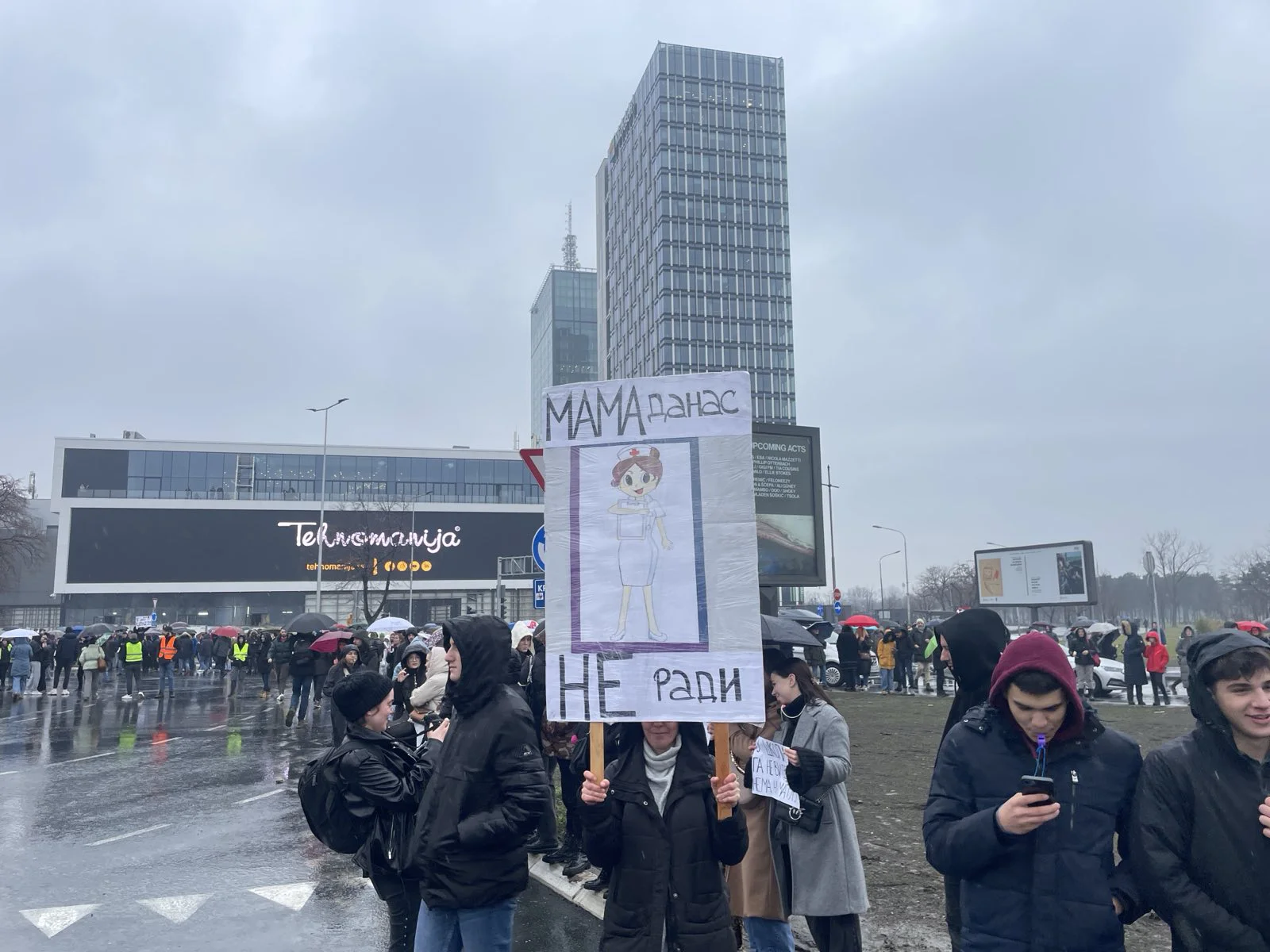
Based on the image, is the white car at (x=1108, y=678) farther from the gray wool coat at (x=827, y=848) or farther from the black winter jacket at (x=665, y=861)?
the black winter jacket at (x=665, y=861)

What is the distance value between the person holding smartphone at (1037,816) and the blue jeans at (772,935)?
158 centimetres

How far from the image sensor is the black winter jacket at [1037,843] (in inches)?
116

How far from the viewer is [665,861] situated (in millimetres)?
3883

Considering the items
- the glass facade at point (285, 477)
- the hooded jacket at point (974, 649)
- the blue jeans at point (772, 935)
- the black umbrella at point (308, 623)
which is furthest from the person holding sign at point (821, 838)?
the glass facade at point (285, 477)

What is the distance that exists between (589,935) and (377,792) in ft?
7.74

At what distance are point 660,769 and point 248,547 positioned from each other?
70189mm

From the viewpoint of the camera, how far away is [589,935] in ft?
19.7

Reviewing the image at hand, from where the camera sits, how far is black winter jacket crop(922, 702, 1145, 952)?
2941 millimetres

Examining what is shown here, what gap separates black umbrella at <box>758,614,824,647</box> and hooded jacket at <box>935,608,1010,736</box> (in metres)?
0.66

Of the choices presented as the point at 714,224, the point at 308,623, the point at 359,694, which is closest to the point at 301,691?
the point at 308,623

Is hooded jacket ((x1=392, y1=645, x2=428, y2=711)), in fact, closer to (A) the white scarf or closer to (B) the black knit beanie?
(B) the black knit beanie

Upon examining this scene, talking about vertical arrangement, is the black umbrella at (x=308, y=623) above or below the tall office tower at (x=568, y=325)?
below

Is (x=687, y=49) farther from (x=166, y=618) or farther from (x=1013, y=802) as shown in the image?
(x=1013, y=802)

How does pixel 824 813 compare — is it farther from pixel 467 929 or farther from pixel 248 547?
pixel 248 547
